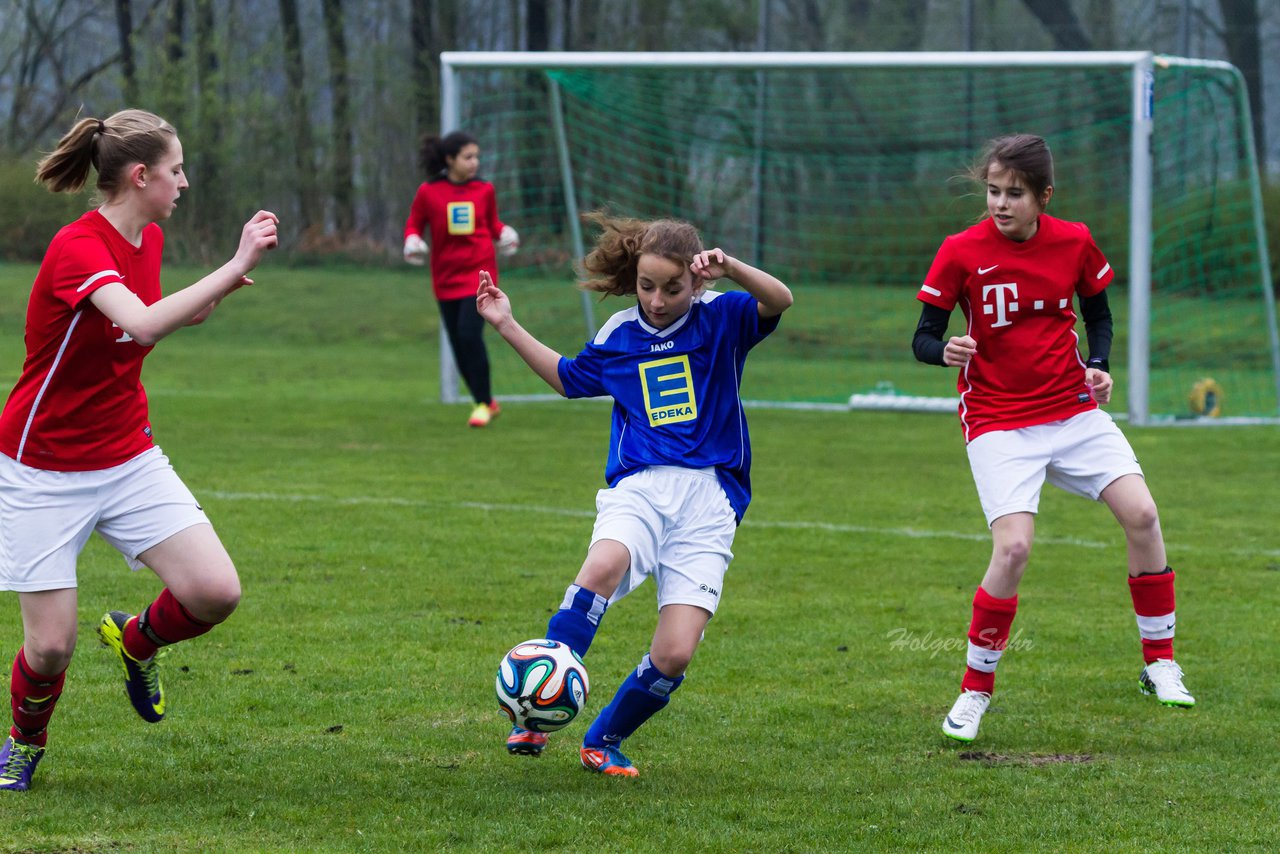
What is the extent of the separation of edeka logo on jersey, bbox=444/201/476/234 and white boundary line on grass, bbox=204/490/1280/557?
11.8ft

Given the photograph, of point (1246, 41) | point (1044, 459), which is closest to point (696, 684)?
point (1044, 459)

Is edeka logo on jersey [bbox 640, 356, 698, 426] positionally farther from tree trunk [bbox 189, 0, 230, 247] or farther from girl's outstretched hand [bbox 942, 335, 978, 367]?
tree trunk [bbox 189, 0, 230, 247]

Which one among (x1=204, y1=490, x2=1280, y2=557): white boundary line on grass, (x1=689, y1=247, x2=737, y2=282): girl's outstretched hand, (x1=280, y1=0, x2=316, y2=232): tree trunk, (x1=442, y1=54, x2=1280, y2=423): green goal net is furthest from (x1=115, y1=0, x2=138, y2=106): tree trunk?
(x1=689, y1=247, x2=737, y2=282): girl's outstretched hand

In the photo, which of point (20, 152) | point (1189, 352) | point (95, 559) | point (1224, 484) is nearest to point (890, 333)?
point (1189, 352)

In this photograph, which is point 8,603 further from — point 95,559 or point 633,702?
point 633,702

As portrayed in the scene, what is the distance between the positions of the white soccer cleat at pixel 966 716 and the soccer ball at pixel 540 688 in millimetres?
1325

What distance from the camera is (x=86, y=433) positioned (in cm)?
421

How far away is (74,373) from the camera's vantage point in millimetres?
4195

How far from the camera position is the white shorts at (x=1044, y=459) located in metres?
5.02

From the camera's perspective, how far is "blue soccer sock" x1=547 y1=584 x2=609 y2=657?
4203mm

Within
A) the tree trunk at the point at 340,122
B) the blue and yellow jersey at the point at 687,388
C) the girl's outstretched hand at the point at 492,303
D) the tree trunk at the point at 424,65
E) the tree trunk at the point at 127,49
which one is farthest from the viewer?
the tree trunk at the point at 127,49

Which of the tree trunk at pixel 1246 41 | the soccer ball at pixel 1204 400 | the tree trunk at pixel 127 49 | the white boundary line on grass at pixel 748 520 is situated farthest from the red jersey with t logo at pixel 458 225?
the tree trunk at pixel 127 49

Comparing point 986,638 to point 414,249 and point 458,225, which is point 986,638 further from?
point 458,225

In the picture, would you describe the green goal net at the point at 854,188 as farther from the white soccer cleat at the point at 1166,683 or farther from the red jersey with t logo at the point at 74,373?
the red jersey with t logo at the point at 74,373
